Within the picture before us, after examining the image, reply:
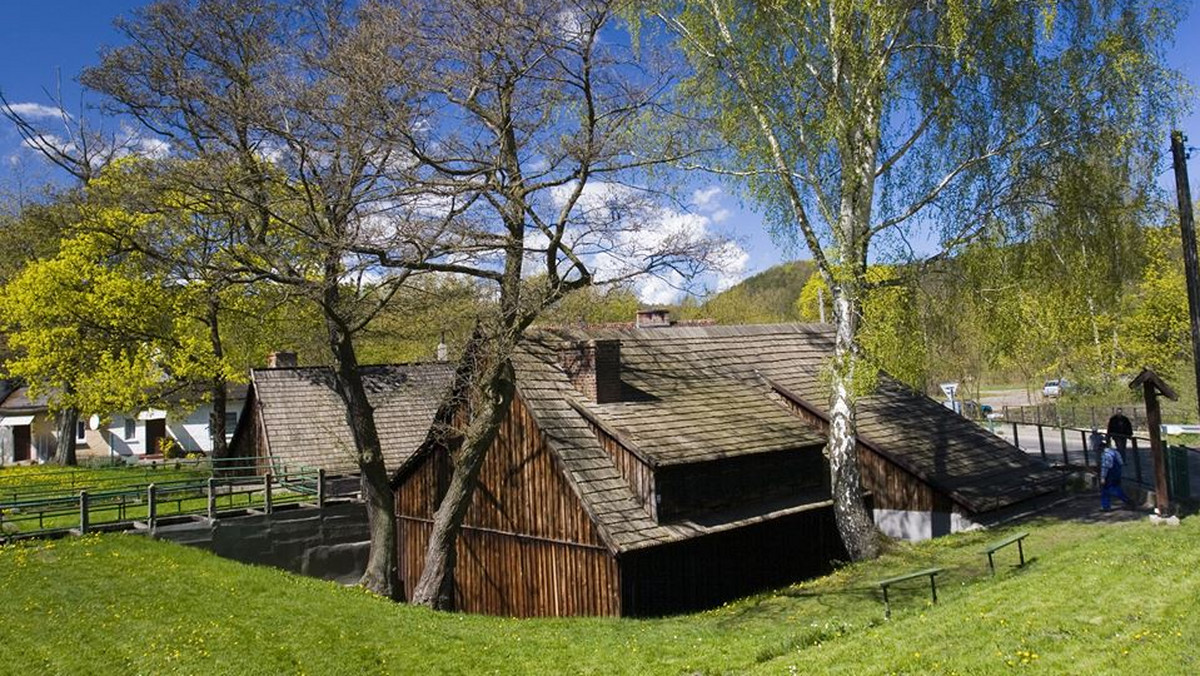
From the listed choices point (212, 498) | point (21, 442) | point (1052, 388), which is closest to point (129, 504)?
point (212, 498)

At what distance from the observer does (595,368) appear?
62.6ft

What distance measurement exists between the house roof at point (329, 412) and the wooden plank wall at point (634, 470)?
11.5 metres

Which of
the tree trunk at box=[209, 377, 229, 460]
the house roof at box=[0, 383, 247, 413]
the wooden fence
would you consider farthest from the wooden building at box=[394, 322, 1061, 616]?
the house roof at box=[0, 383, 247, 413]

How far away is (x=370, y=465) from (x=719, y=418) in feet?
25.5

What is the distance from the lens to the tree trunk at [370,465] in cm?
1762

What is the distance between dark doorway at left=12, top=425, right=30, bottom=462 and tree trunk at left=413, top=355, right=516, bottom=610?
47905 millimetres

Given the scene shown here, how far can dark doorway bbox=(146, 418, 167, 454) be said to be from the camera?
50875 mm

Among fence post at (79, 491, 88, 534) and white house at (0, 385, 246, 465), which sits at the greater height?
white house at (0, 385, 246, 465)

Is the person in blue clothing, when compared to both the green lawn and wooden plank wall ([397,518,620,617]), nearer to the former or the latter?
the green lawn

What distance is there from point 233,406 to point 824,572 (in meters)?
39.4

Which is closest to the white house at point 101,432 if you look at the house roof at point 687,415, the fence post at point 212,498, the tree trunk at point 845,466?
the fence post at point 212,498

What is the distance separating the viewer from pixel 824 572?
1952 cm

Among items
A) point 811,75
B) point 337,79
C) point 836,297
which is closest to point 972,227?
point 836,297

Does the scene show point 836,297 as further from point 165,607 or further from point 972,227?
point 165,607
